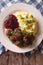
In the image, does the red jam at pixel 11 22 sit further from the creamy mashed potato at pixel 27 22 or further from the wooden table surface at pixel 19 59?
the wooden table surface at pixel 19 59

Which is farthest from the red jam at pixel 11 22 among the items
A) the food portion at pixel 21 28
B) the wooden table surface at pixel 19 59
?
the wooden table surface at pixel 19 59

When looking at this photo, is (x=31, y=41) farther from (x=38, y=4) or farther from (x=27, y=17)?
(x=38, y=4)

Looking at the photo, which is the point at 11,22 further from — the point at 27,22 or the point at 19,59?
the point at 19,59

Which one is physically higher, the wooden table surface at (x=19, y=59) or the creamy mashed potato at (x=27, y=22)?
the creamy mashed potato at (x=27, y=22)

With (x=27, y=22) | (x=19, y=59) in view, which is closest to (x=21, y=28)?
(x=27, y=22)

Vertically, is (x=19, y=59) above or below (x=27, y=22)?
below

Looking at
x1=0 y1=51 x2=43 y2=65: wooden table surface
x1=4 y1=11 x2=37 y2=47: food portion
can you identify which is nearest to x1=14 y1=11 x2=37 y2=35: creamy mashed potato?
Answer: x1=4 y1=11 x2=37 y2=47: food portion
